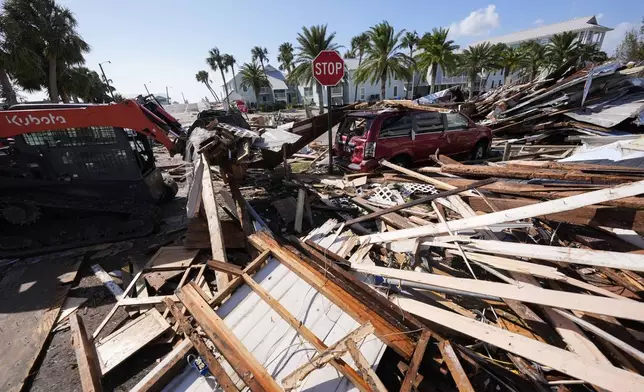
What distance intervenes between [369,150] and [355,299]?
4.59m

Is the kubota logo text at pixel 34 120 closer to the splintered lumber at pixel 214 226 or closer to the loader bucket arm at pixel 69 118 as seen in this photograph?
the loader bucket arm at pixel 69 118

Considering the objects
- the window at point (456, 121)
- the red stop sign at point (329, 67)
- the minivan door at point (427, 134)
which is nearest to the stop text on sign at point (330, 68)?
the red stop sign at point (329, 67)

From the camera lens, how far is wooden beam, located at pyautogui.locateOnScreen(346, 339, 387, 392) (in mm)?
1773

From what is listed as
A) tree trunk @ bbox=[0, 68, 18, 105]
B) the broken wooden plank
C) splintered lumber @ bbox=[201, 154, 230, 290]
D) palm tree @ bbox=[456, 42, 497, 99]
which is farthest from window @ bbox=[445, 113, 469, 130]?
tree trunk @ bbox=[0, 68, 18, 105]

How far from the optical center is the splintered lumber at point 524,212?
277cm

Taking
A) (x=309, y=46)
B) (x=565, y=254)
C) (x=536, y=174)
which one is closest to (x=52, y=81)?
(x=309, y=46)

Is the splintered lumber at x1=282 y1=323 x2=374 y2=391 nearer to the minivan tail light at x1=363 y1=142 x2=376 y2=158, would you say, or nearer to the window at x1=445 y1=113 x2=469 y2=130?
the minivan tail light at x1=363 y1=142 x2=376 y2=158

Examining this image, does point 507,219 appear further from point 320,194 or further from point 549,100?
point 549,100

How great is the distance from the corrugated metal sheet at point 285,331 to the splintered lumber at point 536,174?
4127mm

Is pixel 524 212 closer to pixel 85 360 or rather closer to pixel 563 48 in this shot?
pixel 85 360

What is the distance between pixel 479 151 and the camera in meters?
8.30

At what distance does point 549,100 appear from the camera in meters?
10.3

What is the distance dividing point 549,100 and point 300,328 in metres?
13.3

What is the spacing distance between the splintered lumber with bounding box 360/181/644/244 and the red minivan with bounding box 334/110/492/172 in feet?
9.77
